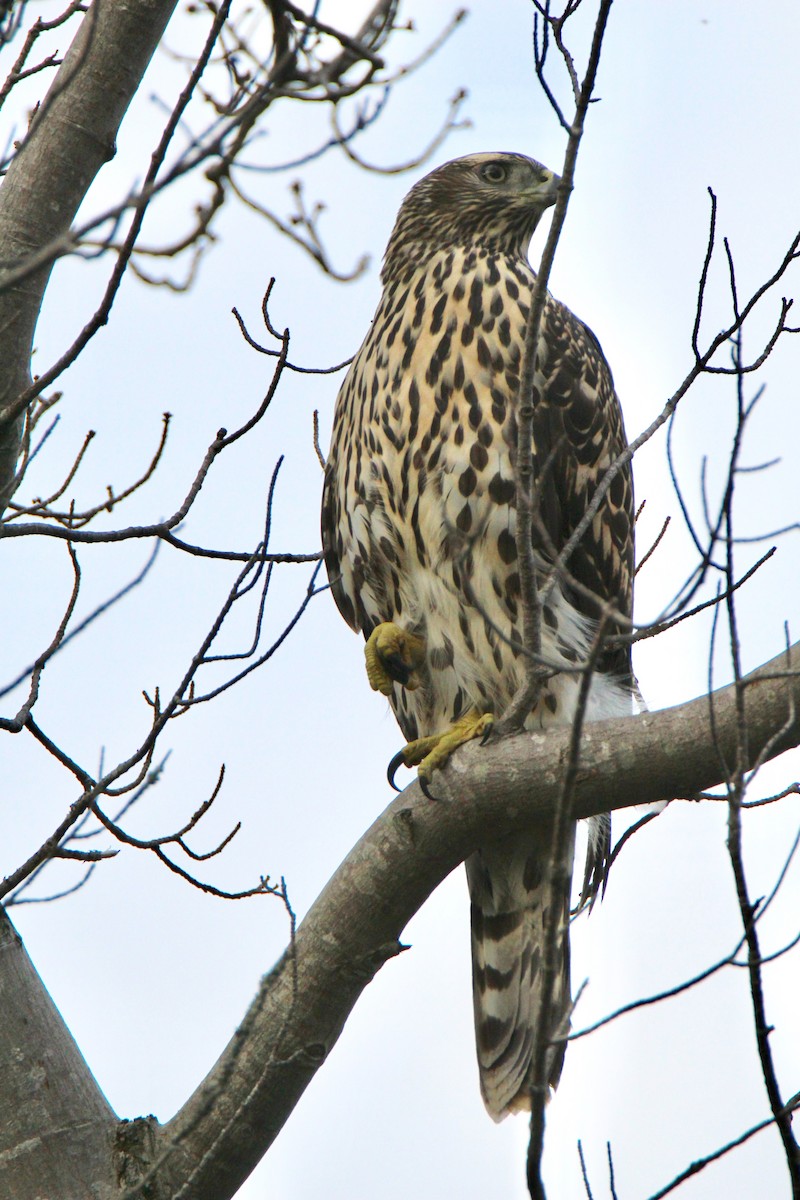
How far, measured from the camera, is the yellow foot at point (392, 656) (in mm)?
4312

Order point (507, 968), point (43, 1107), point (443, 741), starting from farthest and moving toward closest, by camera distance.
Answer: point (507, 968)
point (443, 741)
point (43, 1107)

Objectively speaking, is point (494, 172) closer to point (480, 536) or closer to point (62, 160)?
point (480, 536)

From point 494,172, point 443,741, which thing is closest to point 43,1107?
point 443,741

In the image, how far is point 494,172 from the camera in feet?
16.5

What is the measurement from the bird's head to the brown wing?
41cm

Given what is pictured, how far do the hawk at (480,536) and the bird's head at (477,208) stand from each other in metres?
0.22

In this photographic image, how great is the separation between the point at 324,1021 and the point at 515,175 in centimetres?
323

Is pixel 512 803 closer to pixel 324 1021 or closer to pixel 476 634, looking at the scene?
pixel 324 1021

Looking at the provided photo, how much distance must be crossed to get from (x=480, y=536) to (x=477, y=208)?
1.52m

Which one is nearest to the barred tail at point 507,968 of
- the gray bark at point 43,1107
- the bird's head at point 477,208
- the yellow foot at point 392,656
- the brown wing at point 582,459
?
the yellow foot at point 392,656

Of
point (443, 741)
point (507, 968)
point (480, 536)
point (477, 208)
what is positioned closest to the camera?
point (443, 741)

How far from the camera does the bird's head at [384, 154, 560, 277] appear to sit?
4.89 meters

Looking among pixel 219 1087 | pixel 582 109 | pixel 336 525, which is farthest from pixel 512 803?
pixel 336 525

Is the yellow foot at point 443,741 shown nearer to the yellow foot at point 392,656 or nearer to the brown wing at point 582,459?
the yellow foot at point 392,656
